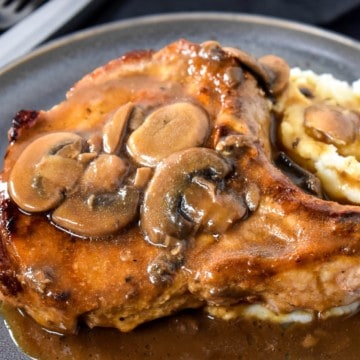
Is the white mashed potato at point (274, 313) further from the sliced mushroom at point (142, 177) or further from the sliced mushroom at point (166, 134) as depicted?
the sliced mushroom at point (166, 134)

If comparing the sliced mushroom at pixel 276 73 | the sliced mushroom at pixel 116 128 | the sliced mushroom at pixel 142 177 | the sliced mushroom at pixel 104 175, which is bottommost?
the sliced mushroom at pixel 276 73

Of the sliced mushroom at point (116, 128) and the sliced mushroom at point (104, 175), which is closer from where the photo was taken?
the sliced mushroom at point (104, 175)

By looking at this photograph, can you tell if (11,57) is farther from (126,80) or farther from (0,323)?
(0,323)

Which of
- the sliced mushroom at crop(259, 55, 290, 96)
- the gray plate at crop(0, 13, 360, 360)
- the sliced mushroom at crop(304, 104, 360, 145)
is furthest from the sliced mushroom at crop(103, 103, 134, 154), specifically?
the gray plate at crop(0, 13, 360, 360)

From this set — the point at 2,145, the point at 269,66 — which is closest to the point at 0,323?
the point at 2,145

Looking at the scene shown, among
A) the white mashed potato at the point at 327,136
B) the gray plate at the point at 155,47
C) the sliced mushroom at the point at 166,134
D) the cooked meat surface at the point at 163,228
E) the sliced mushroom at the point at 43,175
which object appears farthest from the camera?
the gray plate at the point at 155,47

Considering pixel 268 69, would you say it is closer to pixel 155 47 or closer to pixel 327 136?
pixel 327 136

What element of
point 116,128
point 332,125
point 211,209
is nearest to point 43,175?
point 116,128

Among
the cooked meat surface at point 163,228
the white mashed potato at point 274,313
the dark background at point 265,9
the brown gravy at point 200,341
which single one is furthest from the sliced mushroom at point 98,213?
the dark background at point 265,9
